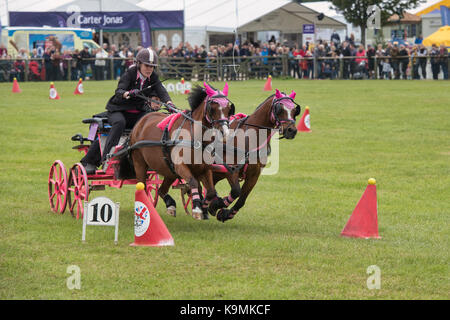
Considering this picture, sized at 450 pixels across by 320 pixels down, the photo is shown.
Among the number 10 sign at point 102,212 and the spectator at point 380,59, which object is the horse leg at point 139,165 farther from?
the spectator at point 380,59

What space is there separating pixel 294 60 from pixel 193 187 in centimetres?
3362

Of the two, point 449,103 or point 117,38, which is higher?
point 117,38

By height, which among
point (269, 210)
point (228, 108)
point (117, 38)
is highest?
point (117, 38)

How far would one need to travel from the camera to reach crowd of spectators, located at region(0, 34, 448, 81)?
40.0m

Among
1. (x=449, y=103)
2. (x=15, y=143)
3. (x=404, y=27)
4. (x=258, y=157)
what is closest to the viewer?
(x=258, y=157)

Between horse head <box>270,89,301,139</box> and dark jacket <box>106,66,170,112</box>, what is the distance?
187 cm

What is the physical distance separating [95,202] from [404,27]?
60.5 m

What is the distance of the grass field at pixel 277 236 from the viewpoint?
6.93 metres

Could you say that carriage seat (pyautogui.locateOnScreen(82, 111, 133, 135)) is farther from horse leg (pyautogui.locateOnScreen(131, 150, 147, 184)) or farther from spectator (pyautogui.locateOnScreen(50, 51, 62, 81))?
spectator (pyautogui.locateOnScreen(50, 51, 62, 81))

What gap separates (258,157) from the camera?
962 cm

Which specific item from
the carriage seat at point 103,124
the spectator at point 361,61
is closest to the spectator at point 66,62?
the spectator at point 361,61
